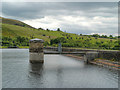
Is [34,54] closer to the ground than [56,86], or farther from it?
farther from it

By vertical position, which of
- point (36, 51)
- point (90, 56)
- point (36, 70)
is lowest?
point (36, 70)

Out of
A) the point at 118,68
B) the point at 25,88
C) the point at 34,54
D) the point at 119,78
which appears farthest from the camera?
the point at 34,54

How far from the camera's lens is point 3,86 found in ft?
75.3

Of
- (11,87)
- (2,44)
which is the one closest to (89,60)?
(11,87)

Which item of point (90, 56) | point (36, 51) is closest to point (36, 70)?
point (36, 51)

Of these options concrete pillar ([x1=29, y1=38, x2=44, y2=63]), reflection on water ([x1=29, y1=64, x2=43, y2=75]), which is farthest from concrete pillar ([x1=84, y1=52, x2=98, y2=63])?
concrete pillar ([x1=29, y1=38, x2=44, y2=63])

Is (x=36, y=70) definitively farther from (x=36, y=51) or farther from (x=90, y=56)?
(x=90, y=56)

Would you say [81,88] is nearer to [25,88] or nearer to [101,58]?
[25,88]

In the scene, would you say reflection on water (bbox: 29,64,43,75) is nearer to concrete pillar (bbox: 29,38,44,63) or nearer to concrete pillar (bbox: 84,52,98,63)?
concrete pillar (bbox: 29,38,44,63)

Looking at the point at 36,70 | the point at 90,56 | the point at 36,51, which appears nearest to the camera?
the point at 36,70

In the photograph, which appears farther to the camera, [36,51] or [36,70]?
[36,51]

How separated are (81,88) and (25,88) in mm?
7209

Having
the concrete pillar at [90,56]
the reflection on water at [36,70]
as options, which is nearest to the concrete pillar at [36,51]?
the reflection on water at [36,70]

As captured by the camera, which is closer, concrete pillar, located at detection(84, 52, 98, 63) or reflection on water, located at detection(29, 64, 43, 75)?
reflection on water, located at detection(29, 64, 43, 75)
